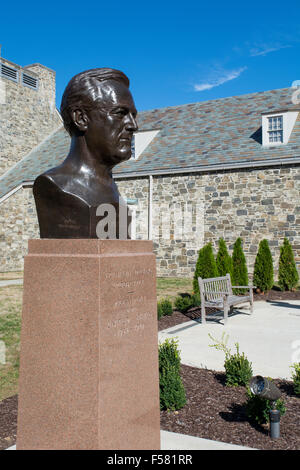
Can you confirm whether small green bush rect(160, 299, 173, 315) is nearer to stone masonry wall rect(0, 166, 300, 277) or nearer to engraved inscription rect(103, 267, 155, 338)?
engraved inscription rect(103, 267, 155, 338)

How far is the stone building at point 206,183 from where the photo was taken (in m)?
14.1

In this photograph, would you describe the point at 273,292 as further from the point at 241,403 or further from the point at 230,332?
the point at 241,403

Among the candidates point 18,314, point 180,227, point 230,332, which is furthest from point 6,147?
point 230,332

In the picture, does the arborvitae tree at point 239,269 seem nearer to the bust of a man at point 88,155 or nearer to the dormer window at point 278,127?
the dormer window at point 278,127

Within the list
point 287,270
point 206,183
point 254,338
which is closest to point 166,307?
point 254,338

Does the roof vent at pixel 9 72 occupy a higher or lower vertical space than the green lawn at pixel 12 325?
higher

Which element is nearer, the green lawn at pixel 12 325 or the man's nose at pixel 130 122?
the man's nose at pixel 130 122

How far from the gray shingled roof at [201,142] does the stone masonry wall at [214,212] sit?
1.53 feet

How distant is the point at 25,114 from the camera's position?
67.3ft

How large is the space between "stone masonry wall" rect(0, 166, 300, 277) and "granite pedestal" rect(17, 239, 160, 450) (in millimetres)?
11412

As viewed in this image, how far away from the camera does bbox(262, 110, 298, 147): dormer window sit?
1457 cm

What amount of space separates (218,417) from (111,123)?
2964 millimetres

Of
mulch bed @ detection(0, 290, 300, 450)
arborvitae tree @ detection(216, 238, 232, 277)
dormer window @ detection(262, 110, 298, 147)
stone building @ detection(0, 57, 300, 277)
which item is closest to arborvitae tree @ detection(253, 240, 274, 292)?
arborvitae tree @ detection(216, 238, 232, 277)

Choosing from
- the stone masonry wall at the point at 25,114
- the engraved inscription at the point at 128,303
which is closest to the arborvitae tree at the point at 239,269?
the engraved inscription at the point at 128,303
